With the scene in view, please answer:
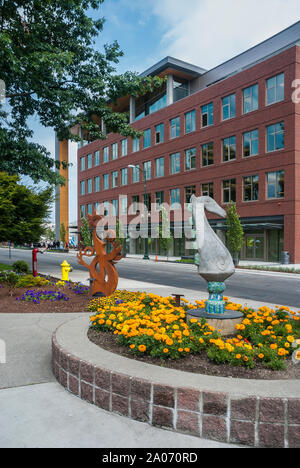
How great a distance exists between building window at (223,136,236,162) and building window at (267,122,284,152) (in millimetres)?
3913

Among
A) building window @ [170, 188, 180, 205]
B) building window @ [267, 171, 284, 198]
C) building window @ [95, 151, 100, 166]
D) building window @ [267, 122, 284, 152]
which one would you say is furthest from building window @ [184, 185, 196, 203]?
building window @ [95, 151, 100, 166]

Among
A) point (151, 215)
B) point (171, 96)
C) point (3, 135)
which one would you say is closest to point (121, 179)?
point (151, 215)

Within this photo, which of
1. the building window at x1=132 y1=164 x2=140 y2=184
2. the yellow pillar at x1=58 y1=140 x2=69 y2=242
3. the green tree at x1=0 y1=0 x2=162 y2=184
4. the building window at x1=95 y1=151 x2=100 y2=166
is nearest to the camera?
the green tree at x1=0 y1=0 x2=162 y2=184

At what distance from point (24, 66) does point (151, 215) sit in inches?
1177

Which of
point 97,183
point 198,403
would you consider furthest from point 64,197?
point 198,403

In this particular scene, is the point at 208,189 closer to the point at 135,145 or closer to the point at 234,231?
the point at 234,231

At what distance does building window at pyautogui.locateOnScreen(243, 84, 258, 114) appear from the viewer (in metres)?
31.3

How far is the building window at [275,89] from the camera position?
29.0m

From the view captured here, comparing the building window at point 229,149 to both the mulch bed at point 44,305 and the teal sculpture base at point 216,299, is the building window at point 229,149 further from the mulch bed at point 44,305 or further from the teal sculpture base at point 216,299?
the teal sculpture base at point 216,299

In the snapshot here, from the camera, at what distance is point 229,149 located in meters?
33.8

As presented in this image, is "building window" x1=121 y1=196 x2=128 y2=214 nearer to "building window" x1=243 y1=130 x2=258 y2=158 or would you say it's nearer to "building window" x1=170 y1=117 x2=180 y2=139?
"building window" x1=170 y1=117 x2=180 y2=139

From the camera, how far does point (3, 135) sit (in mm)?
16750

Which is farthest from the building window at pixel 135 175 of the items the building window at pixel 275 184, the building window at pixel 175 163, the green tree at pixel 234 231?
the green tree at pixel 234 231

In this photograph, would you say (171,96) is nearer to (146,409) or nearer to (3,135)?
(3,135)
